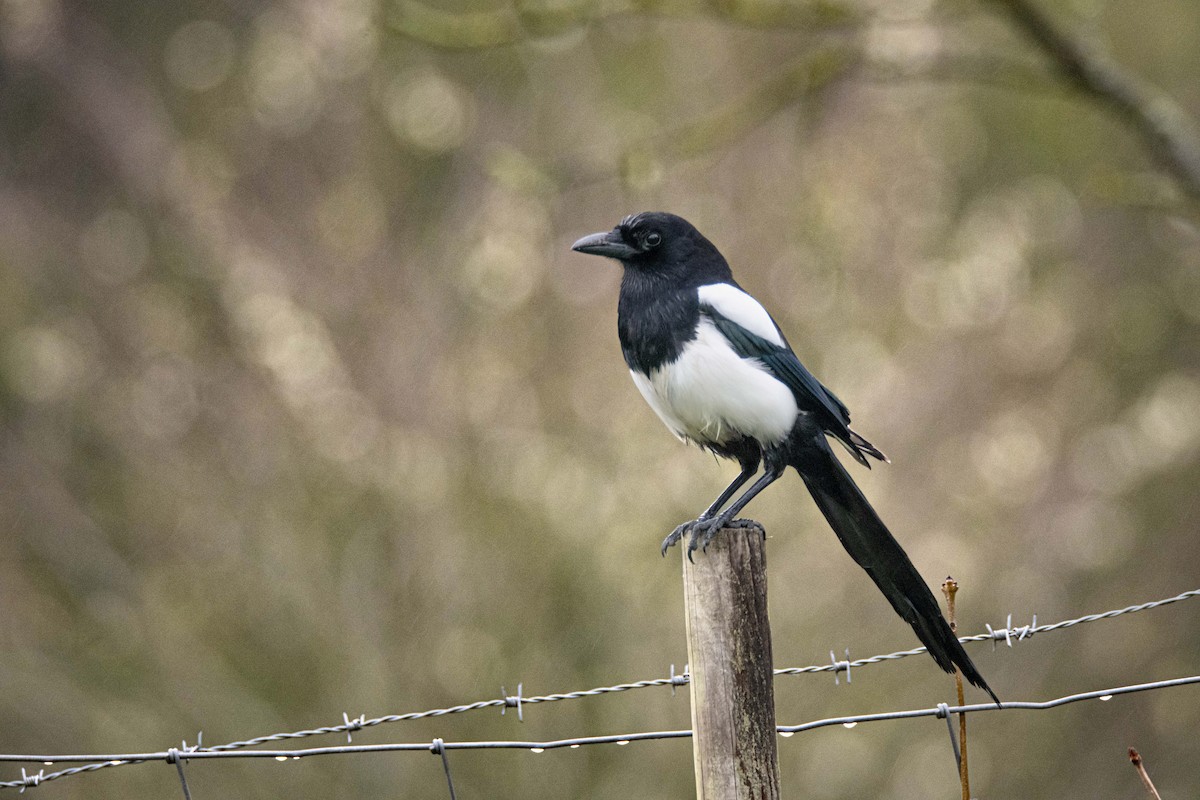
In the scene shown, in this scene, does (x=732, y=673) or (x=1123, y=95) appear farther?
(x=1123, y=95)

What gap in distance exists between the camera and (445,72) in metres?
7.43

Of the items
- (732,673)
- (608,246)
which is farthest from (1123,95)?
(732,673)

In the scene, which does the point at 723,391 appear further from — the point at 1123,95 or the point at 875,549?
the point at 1123,95

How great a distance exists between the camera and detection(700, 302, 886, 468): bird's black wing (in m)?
2.88

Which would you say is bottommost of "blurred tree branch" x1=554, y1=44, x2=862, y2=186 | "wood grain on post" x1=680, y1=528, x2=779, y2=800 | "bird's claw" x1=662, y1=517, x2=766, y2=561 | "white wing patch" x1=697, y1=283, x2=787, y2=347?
"wood grain on post" x1=680, y1=528, x2=779, y2=800

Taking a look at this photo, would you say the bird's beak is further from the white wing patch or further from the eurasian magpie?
the white wing patch

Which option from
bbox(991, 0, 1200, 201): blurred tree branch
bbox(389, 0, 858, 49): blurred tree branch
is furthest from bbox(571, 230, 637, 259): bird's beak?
bbox(991, 0, 1200, 201): blurred tree branch

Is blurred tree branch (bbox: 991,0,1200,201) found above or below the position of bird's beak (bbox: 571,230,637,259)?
above

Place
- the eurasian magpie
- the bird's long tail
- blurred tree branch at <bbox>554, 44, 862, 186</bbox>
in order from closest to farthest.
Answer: the bird's long tail
the eurasian magpie
blurred tree branch at <bbox>554, 44, 862, 186</bbox>

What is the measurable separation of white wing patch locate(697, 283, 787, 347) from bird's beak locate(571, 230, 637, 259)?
8.8 inches

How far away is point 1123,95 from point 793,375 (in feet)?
5.40

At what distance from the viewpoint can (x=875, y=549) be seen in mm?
2807

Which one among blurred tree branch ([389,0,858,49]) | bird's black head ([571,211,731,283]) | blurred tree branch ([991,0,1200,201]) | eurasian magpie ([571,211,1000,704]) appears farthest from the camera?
blurred tree branch ([389,0,858,49])

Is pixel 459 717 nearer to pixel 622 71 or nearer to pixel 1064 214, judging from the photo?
pixel 1064 214
